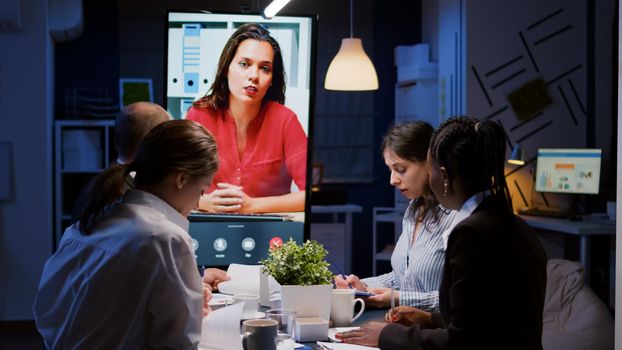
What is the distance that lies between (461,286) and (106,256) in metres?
0.79

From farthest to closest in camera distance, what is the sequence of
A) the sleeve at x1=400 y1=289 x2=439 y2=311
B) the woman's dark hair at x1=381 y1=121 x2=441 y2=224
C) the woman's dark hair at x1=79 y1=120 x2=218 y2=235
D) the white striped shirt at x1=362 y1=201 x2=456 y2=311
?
the woman's dark hair at x1=381 y1=121 x2=441 y2=224 < the white striped shirt at x1=362 y1=201 x2=456 y2=311 < the sleeve at x1=400 y1=289 x2=439 y2=311 < the woman's dark hair at x1=79 y1=120 x2=218 y2=235

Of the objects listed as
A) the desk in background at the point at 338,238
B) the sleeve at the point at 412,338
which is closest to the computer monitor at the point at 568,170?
the desk in background at the point at 338,238

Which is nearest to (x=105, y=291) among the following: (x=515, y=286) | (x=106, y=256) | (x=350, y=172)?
(x=106, y=256)

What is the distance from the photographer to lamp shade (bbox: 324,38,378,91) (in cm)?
628

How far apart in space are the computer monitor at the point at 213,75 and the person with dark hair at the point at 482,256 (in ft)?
5.00

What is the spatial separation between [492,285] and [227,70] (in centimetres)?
201

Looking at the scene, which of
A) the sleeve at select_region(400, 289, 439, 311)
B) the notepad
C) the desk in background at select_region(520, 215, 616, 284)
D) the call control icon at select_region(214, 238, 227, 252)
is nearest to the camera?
the notepad

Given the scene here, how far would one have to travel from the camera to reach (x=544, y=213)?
6.00m

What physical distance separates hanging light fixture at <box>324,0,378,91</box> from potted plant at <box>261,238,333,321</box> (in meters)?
4.11

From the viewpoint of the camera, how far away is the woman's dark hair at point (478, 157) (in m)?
1.88

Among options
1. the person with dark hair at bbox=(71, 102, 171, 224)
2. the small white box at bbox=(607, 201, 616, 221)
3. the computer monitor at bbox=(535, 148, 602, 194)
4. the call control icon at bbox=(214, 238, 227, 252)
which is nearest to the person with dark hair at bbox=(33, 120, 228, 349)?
the person with dark hair at bbox=(71, 102, 171, 224)

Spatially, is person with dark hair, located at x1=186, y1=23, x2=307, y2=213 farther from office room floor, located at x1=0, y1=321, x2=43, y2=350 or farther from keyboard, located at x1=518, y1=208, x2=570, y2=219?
keyboard, located at x1=518, y1=208, x2=570, y2=219

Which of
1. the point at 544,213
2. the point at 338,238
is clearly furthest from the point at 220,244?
the point at 338,238

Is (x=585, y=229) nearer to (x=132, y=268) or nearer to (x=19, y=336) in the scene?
(x=132, y=268)
